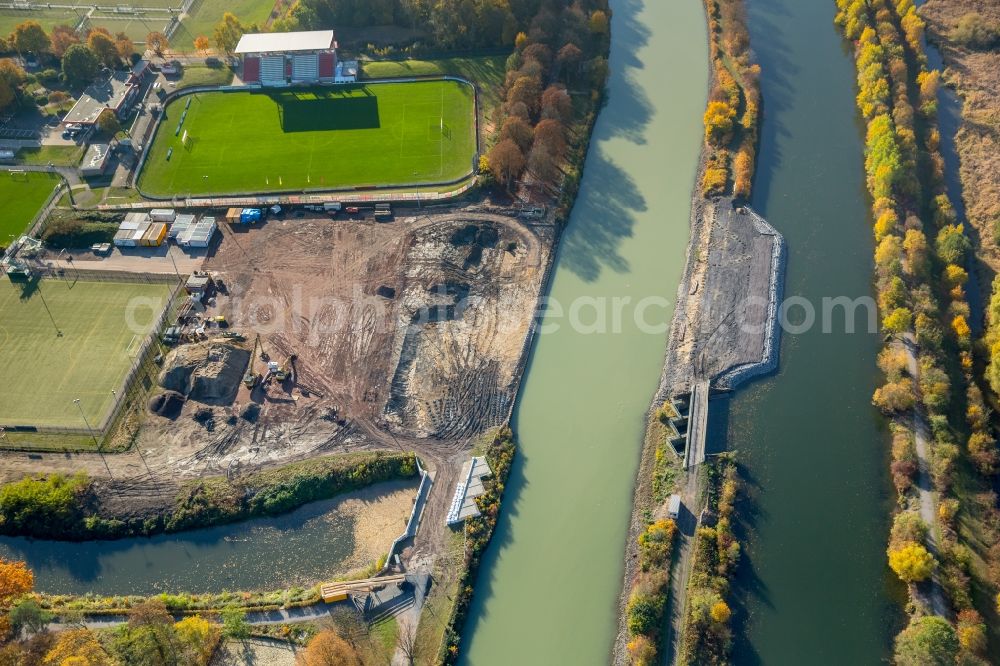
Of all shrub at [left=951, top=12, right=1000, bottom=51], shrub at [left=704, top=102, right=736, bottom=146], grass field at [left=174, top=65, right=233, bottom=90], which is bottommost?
grass field at [left=174, top=65, right=233, bottom=90]

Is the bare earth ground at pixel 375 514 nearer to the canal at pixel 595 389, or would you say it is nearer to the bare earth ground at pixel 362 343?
the bare earth ground at pixel 362 343

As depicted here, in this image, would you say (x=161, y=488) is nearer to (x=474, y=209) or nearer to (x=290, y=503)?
(x=290, y=503)

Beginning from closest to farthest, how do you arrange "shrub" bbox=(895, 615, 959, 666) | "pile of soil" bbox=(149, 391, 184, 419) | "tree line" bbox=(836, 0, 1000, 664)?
"shrub" bbox=(895, 615, 959, 666)
"tree line" bbox=(836, 0, 1000, 664)
"pile of soil" bbox=(149, 391, 184, 419)

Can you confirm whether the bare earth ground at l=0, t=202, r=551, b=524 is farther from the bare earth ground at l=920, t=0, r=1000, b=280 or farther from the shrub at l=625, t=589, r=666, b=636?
the bare earth ground at l=920, t=0, r=1000, b=280

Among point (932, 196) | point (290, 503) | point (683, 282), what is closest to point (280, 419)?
point (290, 503)

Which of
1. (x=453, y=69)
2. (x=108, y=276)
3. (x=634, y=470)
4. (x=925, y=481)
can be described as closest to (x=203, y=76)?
(x=453, y=69)

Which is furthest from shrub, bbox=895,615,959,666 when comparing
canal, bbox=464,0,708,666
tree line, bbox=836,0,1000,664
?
canal, bbox=464,0,708,666
